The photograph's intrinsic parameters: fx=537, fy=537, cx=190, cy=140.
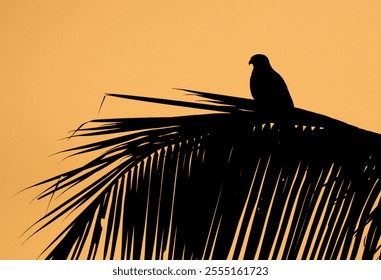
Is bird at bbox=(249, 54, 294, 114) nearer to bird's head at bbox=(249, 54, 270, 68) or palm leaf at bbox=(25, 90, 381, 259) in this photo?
bird's head at bbox=(249, 54, 270, 68)

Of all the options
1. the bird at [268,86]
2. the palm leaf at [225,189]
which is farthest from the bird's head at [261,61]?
the palm leaf at [225,189]

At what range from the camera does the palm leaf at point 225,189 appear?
0.82m

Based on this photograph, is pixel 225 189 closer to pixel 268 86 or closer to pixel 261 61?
pixel 268 86

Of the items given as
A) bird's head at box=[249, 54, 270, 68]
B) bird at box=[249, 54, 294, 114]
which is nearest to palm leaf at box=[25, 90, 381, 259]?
bird at box=[249, 54, 294, 114]

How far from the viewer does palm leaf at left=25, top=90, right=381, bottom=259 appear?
2.71 feet

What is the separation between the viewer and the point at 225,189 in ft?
2.76

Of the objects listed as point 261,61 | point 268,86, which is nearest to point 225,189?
point 268,86

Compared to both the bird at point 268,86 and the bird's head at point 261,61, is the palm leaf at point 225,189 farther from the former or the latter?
the bird's head at point 261,61

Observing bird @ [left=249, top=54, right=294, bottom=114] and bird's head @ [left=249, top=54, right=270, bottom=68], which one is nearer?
bird @ [left=249, top=54, right=294, bottom=114]

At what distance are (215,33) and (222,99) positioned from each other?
2.02 m

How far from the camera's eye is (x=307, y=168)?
2.78ft
